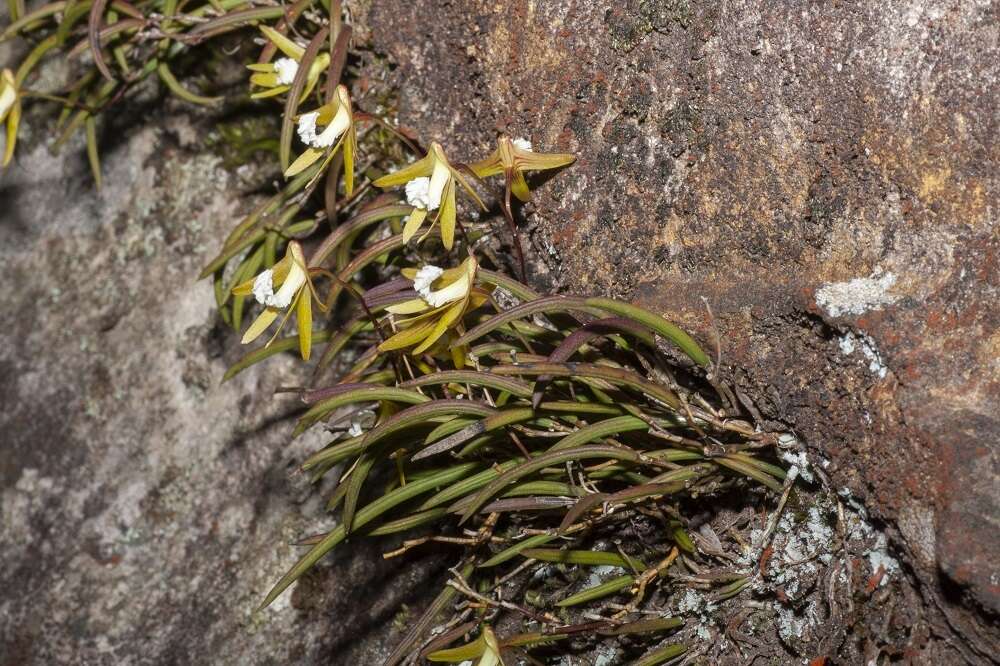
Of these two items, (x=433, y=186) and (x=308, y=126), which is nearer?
(x=433, y=186)

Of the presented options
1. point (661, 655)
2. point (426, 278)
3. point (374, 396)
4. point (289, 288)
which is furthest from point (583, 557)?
point (289, 288)

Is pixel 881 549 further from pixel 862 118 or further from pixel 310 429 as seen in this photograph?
pixel 310 429

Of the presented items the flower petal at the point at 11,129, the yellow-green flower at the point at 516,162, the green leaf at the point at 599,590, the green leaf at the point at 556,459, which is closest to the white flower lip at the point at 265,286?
the yellow-green flower at the point at 516,162

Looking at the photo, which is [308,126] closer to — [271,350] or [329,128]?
[329,128]

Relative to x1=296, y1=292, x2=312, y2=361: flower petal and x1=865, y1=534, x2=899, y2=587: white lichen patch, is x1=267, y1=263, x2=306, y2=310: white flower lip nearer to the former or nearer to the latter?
x1=296, y1=292, x2=312, y2=361: flower petal

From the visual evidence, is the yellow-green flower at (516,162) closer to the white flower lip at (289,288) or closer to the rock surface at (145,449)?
the white flower lip at (289,288)

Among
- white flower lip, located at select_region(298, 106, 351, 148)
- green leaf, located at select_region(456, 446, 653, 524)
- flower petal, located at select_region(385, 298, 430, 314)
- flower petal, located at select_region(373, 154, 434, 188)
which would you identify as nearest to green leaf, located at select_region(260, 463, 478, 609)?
green leaf, located at select_region(456, 446, 653, 524)

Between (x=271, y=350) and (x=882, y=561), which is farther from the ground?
(x=882, y=561)
